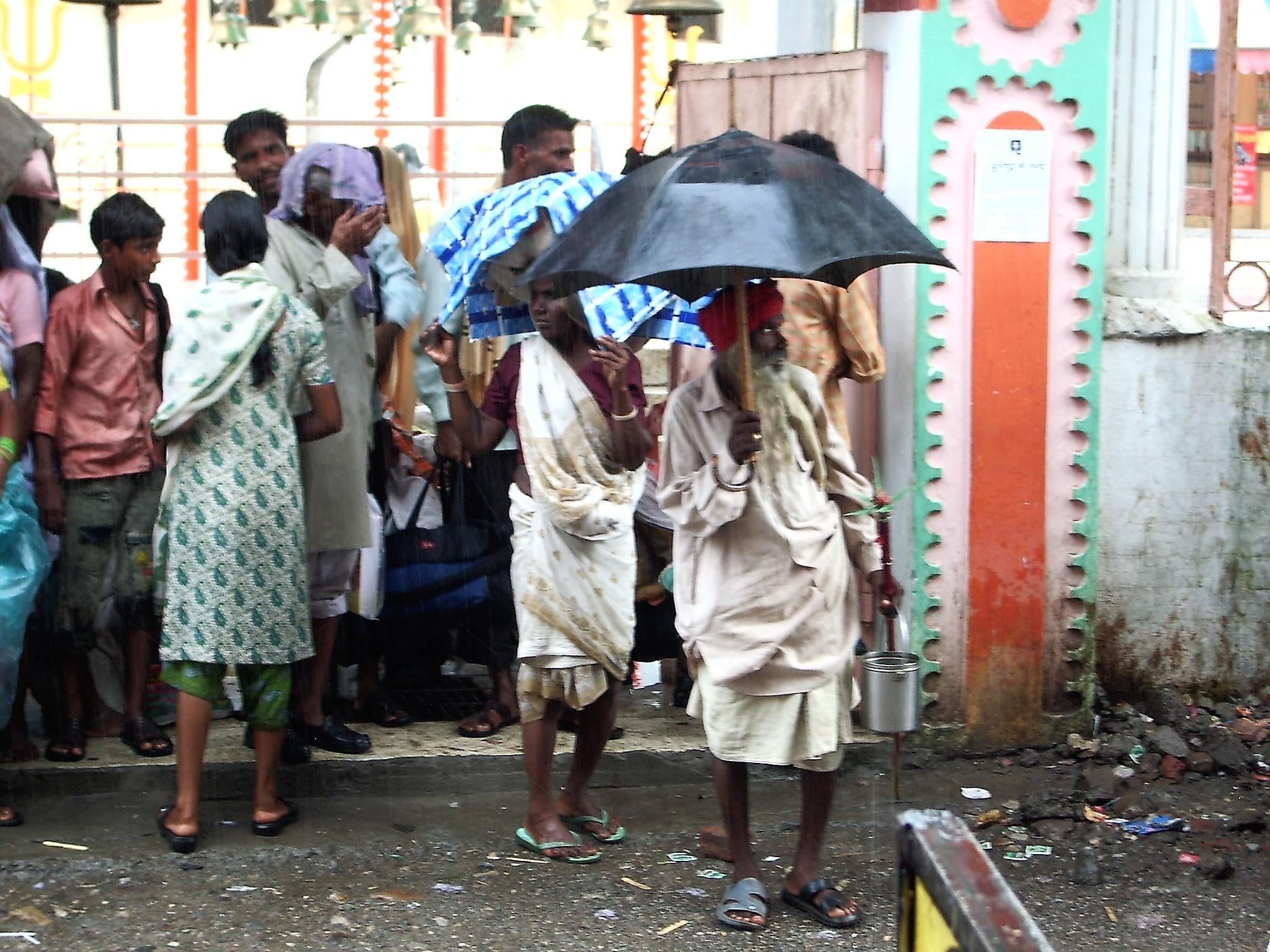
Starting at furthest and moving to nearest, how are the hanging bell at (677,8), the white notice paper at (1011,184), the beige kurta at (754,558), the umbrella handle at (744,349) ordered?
the hanging bell at (677,8) → the white notice paper at (1011,184) → the beige kurta at (754,558) → the umbrella handle at (744,349)

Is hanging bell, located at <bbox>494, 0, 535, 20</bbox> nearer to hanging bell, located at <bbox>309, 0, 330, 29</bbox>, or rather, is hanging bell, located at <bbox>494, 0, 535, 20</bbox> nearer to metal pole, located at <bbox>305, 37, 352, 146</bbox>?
metal pole, located at <bbox>305, 37, 352, 146</bbox>

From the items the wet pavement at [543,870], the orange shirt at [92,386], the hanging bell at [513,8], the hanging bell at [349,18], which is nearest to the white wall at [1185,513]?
the wet pavement at [543,870]

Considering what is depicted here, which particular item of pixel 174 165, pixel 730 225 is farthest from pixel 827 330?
pixel 174 165

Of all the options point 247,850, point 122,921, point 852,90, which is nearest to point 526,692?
point 247,850

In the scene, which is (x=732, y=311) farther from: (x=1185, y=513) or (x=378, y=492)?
(x=1185, y=513)

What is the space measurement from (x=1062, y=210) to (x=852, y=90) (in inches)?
33.7

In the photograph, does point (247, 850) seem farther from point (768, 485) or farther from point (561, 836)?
point (768, 485)

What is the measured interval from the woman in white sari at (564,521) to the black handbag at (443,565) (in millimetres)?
901

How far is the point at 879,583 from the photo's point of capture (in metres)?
4.38

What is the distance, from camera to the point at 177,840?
465 cm

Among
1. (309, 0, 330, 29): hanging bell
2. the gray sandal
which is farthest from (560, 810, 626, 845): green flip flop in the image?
(309, 0, 330, 29): hanging bell

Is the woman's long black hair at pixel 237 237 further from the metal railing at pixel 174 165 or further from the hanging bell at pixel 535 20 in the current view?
the hanging bell at pixel 535 20

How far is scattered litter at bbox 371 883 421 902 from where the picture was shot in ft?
14.6

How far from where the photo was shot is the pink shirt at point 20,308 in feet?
16.4
